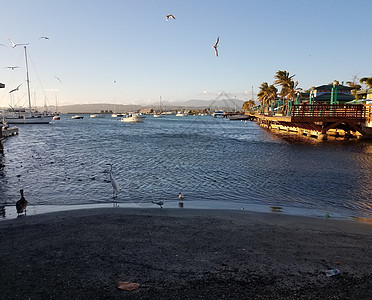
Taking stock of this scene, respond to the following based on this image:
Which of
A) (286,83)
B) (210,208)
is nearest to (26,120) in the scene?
(286,83)

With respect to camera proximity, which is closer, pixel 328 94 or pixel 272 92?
pixel 328 94

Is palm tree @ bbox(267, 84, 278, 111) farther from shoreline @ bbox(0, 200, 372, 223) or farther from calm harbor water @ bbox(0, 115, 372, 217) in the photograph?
shoreline @ bbox(0, 200, 372, 223)

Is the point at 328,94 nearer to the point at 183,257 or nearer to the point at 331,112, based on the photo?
the point at 331,112

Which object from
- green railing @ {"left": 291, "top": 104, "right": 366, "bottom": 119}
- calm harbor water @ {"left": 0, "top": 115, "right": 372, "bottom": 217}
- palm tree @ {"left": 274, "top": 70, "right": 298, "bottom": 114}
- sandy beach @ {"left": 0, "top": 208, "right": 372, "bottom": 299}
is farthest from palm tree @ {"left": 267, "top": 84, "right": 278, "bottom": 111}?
sandy beach @ {"left": 0, "top": 208, "right": 372, "bottom": 299}

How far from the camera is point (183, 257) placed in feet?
20.2

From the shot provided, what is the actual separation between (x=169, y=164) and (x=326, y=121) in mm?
25336

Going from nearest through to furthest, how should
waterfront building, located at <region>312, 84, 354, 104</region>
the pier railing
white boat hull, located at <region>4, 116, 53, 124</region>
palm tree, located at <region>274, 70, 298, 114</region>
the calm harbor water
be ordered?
the calm harbor water < the pier railing < waterfront building, located at <region>312, 84, 354, 104</region> < palm tree, located at <region>274, 70, 298, 114</region> < white boat hull, located at <region>4, 116, 53, 124</region>

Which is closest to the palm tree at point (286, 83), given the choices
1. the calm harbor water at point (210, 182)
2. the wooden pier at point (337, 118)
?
the wooden pier at point (337, 118)

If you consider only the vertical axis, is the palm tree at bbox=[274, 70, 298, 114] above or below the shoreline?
above

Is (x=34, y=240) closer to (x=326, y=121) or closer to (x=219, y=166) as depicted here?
(x=219, y=166)

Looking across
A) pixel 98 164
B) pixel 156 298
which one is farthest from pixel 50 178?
pixel 156 298

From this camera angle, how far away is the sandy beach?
4.90 meters

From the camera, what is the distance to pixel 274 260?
607 centimetres

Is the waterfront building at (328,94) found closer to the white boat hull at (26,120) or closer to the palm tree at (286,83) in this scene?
the palm tree at (286,83)
